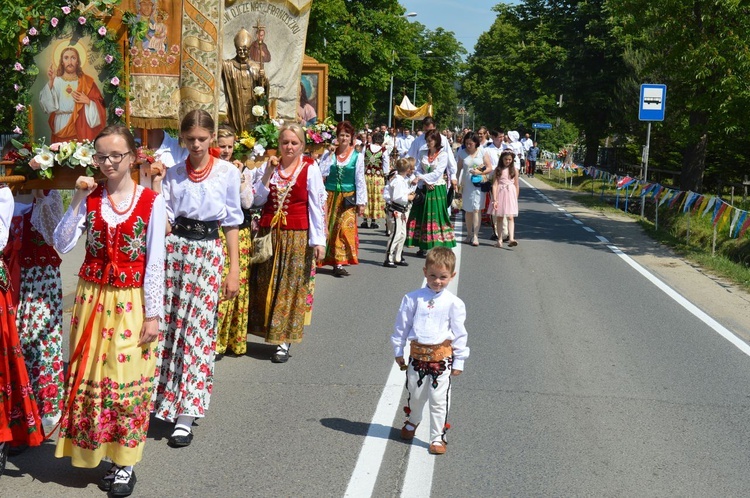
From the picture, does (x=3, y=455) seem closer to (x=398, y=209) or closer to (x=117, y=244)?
(x=117, y=244)

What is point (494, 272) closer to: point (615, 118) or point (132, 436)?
point (132, 436)

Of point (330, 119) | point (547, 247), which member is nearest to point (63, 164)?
point (330, 119)

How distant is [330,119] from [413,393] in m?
6.01

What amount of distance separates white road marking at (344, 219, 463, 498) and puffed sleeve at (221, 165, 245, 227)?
62.7 inches

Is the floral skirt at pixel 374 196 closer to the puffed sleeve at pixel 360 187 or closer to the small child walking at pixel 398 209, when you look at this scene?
the small child walking at pixel 398 209

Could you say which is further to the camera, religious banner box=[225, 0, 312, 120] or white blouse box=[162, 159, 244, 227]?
religious banner box=[225, 0, 312, 120]

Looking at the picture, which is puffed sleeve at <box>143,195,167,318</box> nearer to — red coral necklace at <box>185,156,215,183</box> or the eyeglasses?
the eyeglasses

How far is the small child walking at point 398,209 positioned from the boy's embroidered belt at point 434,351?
25.0 feet

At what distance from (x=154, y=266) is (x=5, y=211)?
0.78 metres

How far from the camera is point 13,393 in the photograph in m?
5.16

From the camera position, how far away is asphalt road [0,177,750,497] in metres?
5.36

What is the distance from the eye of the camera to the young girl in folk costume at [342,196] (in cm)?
1230

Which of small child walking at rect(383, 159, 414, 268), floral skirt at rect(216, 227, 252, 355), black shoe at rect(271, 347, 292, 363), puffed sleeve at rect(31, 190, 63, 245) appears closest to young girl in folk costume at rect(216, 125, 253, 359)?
floral skirt at rect(216, 227, 252, 355)

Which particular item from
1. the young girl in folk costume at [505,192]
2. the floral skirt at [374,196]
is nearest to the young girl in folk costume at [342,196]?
the young girl in folk costume at [505,192]
